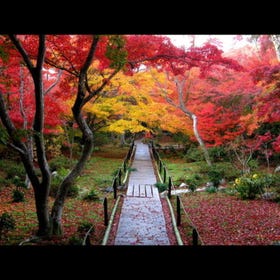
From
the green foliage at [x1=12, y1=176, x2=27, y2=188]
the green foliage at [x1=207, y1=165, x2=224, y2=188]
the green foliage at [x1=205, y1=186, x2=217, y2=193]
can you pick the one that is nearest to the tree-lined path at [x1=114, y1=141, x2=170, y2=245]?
the green foliage at [x1=205, y1=186, x2=217, y2=193]

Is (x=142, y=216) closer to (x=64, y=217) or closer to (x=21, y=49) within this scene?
(x=64, y=217)

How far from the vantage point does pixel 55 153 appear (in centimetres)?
2162

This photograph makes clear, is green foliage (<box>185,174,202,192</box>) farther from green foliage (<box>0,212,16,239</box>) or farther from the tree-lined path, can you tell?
green foliage (<box>0,212,16,239</box>)

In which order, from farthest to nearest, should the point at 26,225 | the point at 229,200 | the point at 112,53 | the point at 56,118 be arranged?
the point at 56,118, the point at 229,200, the point at 26,225, the point at 112,53

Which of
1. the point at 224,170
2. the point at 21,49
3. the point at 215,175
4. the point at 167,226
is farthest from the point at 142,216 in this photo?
the point at 224,170

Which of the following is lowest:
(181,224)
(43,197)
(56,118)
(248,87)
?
(181,224)

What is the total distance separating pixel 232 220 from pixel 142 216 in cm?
277

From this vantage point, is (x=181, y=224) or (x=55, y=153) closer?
(x=181, y=224)

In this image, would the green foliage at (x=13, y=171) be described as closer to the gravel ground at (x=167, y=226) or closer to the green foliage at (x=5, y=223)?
the gravel ground at (x=167, y=226)

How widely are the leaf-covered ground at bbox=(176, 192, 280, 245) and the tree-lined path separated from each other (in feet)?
2.53
